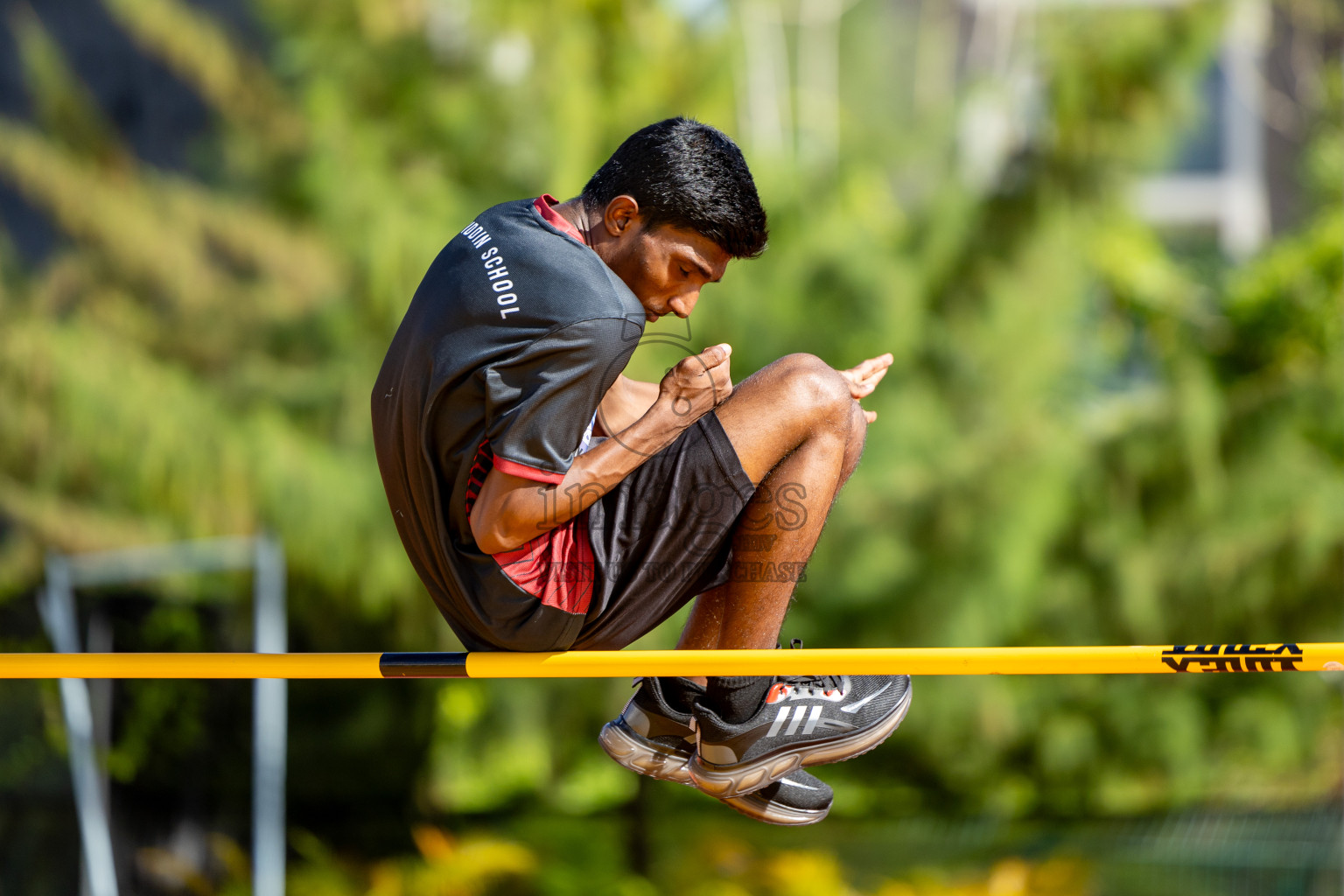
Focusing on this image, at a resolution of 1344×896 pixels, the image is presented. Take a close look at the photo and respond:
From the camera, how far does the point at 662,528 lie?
2.37 metres

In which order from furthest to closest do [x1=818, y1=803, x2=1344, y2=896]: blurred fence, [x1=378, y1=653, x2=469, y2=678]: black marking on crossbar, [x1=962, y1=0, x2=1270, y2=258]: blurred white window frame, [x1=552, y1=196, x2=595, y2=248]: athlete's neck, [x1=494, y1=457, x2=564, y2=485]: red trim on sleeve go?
[x1=962, y1=0, x2=1270, y2=258]: blurred white window frame, [x1=818, y1=803, x2=1344, y2=896]: blurred fence, [x1=378, y1=653, x2=469, y2=678]: black marking on crossbar, [x1=552, y1=196, x2=595, y2=248]: athlete's neck, [x1=494, y1=457, x2=564, y2=485]: red trim on sleeve

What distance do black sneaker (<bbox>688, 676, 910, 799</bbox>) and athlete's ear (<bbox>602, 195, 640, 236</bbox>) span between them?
957mm

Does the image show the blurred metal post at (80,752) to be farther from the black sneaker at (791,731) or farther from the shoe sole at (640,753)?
the black sneaker at (791,731)

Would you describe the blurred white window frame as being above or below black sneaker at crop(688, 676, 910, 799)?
above

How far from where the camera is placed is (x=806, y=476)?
2.29m

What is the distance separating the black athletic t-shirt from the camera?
2.06 metres

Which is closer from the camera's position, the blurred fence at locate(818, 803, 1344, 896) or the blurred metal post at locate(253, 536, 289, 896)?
the blurred metal post at locate(253, 536, 289, 896)

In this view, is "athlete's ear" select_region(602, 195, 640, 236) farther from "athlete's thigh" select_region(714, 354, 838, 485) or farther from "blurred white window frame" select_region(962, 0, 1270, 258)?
"blurred white window frame" select_region(962, 0, 1270, 258)

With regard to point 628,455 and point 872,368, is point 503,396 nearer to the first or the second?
point 628,455

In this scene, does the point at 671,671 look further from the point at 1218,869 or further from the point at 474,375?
the point at 1218,869

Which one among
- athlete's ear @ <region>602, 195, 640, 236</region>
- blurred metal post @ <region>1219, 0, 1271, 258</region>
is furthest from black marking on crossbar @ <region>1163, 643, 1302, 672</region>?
blurred metal post @ <region>1219, 0, 1271, 258</region>

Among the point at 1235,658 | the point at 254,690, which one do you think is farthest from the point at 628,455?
the point at 254,690

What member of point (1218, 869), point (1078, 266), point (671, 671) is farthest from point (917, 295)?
point (671, 671)

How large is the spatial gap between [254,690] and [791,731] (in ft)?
15.3
